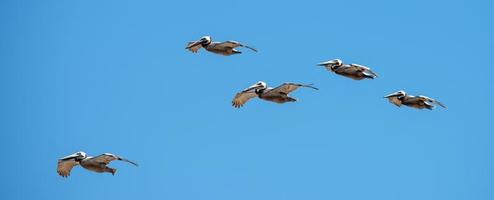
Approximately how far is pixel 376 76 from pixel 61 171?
58.9ft

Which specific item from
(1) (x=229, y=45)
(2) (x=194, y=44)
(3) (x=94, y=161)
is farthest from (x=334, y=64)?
(3) (x=94, y=161)

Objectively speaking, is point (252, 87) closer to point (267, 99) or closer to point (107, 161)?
point (267, 99)

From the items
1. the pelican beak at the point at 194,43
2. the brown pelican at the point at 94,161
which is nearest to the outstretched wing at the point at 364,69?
the pelican beak at the point at 194,43

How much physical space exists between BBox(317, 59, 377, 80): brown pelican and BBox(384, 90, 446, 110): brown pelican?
262 centimetres

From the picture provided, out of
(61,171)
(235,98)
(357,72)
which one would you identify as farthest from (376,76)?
(61,171)

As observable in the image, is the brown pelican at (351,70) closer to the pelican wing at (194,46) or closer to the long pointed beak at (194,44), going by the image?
the long pointed beak at (194,44)

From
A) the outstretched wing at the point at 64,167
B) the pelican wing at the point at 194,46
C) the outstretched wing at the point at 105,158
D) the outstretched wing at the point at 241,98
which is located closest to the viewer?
the outstretched wing at the point at 105,158

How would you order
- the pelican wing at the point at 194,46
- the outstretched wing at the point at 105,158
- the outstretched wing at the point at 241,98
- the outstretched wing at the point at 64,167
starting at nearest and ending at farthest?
the outstretched wing at the point at 105,158 → the outstretched wing at the point at 64,167 → the pelican wing at the point at 194,46 → the outstretched wing at the point at 241,98

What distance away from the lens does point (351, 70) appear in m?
70.1

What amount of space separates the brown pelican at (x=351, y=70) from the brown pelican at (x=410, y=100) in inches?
103

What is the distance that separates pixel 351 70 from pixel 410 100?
3.35m

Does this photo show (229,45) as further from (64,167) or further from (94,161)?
(64,167)

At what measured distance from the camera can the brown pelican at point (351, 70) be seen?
69.4 metres

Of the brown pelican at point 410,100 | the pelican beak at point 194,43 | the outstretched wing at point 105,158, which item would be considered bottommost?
the outstretched wing at point 105,158
